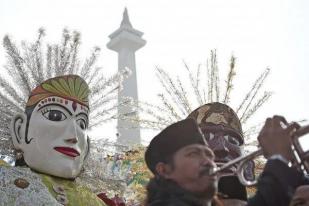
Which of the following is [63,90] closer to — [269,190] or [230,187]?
[230,187]

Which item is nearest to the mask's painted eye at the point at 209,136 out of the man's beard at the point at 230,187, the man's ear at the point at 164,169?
the man's beard at the point at 230,187

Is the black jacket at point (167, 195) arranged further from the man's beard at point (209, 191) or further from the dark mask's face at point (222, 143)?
the dark mask's face at point (222, 143)

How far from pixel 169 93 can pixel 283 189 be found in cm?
463

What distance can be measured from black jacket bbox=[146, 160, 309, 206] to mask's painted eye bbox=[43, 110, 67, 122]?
1928mm

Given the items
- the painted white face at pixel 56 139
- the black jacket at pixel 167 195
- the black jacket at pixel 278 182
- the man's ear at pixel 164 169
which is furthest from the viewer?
the painted white face at pixel 56 139

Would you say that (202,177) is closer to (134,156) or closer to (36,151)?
(36,151)

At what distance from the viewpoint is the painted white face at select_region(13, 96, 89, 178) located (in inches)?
136

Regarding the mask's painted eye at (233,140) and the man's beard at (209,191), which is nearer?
the man's beard at (209,191)

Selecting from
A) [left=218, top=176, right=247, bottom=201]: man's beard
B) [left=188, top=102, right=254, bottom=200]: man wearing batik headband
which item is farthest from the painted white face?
[left=218, top=176, right=247, bottom=201]: man's beard

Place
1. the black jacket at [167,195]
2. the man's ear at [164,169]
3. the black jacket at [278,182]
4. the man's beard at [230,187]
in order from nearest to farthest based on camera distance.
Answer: the black jacket at [278,182] → the black jacket at [167,195] → the man's ear at [164,169] → the man's beard at [230,187]

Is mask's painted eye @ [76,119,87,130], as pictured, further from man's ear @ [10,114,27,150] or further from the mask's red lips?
man's ear @ [10,114,27,150]

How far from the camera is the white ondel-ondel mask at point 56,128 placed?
347cm

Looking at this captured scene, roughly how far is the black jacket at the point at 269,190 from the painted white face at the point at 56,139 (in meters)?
1.75

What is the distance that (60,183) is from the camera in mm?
3420
